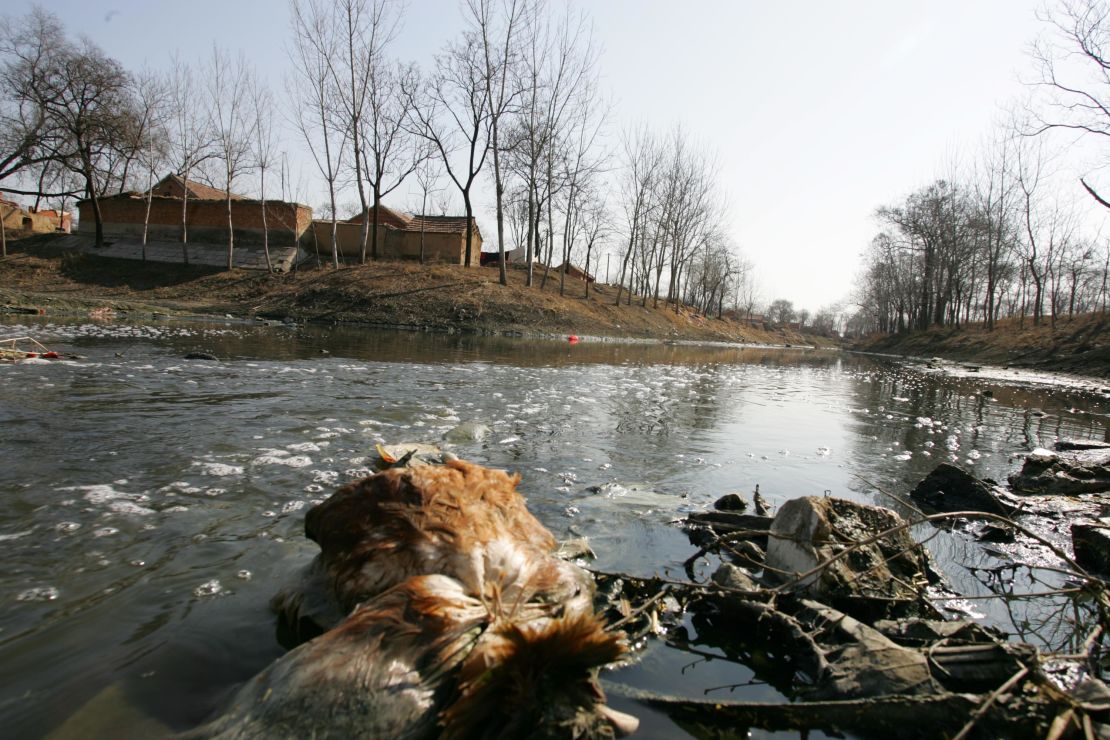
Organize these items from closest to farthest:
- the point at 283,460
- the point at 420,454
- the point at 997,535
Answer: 1. the point at 997,535
2. the point at 420,454
3. the point at 283,460

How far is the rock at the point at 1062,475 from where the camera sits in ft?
19.4

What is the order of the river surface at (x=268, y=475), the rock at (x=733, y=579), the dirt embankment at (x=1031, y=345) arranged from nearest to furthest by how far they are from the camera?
the river surface at (x=268, y=475), the rock at (x=733, y=579), the dirt embankment at (x=1031, y=345)

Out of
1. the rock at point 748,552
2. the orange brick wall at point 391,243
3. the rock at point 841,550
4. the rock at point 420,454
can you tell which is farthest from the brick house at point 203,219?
the rock at point 841,550

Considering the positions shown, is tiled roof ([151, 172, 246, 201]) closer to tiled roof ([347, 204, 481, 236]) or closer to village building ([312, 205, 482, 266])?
village building ([312, 205, 482, 266])

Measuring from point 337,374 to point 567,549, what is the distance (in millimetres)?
8655

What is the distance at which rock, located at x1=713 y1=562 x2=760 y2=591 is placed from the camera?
3.05m

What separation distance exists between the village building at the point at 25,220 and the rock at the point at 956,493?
59570 mm

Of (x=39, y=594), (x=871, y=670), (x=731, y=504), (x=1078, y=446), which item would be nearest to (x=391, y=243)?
(x=1078, y=446)

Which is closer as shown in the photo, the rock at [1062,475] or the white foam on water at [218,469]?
the white foam on water at [218,469]

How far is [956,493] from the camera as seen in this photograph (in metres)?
5.34

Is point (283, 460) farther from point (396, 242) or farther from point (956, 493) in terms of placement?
point (396, 242)

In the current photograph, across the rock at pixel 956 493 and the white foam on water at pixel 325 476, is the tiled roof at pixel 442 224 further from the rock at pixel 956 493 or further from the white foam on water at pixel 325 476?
the rock at pixel 956 493

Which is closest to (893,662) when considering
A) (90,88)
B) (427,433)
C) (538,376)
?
(427,433)

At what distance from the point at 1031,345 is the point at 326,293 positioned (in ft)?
142
